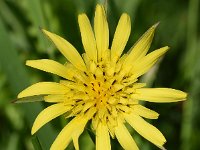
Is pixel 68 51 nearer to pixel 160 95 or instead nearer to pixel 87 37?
pixel 87 37

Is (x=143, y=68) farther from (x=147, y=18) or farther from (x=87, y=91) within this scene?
(x=147, y=18)

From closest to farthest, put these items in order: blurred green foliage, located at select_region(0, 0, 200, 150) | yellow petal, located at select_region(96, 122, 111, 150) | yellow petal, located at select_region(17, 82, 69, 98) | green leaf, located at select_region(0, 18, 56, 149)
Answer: yellow petal, located at select_region(17, 82, 69, 98)
yellow petal, located at select_region(96, 122, 111, 150)
green leaf, located at select_region(0, 18, 56, 149)
blurred green foliage, located at select_region(0, 0, 200, 150)

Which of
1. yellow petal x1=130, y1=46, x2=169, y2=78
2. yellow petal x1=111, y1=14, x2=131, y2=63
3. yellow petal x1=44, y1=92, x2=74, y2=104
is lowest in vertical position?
yellow petal x1=44, y1=92, x2=74, y2=104

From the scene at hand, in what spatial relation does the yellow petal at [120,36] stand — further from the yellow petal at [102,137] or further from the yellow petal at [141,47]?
the yellow petal at [102,137]

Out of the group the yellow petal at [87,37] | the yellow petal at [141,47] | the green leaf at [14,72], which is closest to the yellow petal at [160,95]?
the yellow petal at [141,47]

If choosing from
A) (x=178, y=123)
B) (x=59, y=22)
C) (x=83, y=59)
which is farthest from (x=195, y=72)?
(x=83, y=59)

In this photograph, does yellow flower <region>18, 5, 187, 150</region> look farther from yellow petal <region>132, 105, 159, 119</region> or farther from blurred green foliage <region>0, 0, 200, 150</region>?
blurred green foliage <region>0, 0, 200, 150</region>

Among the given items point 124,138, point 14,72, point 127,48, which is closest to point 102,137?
point 124,138

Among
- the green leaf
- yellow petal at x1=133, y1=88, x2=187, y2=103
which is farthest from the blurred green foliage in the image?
yellow petal at x1=133, y1=88, x2=187, y2=103
